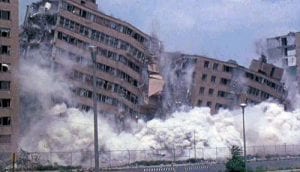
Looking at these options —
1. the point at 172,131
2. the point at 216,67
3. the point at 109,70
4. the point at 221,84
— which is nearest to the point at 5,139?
the point at 109,70

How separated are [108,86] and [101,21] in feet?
31.2

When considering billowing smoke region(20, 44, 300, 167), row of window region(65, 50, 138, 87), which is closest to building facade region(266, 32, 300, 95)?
billowing smoke region(20, 44, 300, 167)

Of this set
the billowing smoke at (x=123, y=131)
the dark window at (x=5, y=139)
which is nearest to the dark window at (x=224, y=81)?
the billowing smoke at (x=123, y=131)

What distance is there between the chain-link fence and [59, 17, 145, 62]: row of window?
1652 centimetres

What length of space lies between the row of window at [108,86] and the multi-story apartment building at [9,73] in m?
10.3

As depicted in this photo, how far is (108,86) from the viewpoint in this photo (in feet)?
292

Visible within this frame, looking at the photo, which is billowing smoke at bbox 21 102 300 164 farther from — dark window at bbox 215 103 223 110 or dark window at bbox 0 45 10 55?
dark window at bbox 0 45 10 55

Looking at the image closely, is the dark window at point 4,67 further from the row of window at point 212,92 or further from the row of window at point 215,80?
the row of window at point 212,92

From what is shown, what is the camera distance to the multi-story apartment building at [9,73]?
7425cm

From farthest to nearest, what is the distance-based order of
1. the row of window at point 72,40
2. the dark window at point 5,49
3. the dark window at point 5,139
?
the row of window at point 72,40
the dark window at point 5,49
the dark window at point 5,139

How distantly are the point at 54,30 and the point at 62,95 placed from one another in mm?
8842

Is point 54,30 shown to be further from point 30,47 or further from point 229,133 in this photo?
point 229,133

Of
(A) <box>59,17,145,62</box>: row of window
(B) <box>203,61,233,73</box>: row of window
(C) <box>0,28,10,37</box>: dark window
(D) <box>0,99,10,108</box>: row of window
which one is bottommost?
(D) <box>0,99,10,108</box>: row of window

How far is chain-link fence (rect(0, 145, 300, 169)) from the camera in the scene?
71175mm
